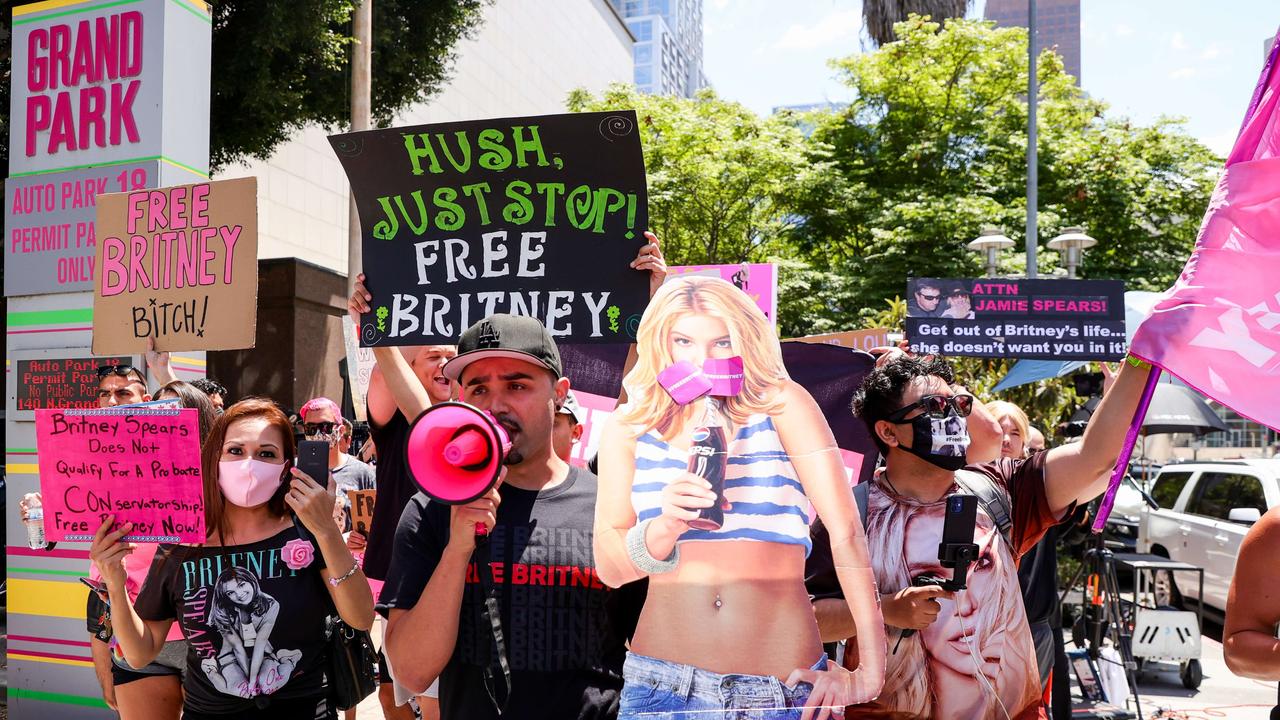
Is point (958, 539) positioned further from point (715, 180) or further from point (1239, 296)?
point (715, 180)

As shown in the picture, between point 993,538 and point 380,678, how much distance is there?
3.16 meters

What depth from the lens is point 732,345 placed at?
2.07m

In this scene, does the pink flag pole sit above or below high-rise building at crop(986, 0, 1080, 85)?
below

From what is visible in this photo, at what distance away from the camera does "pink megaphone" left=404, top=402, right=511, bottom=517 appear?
6.45 feet

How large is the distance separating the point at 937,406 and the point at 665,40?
395 ft

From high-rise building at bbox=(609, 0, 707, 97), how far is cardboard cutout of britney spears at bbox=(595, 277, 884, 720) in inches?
4447

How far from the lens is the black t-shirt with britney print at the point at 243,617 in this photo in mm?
2848

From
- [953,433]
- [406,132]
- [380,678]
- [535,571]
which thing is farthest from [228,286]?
[953,433]

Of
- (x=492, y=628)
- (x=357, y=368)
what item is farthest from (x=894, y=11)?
(x=492, y=628)

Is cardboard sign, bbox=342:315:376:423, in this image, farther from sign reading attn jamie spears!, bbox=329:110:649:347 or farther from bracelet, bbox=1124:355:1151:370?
bracelet, bbox=1124:355:1151:370

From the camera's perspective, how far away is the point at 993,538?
2598 mm

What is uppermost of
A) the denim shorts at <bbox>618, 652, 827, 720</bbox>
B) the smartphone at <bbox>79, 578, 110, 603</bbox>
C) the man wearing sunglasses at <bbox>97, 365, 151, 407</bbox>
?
the man wearing sunglasses at <bbox>97, 365, 151, 407</bbox>

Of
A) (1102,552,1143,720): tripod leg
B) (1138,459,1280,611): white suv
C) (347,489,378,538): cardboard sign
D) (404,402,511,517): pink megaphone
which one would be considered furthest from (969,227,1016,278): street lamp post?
(404,402,511,517): pink megaphone

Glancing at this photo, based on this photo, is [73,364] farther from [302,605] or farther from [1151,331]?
[1151,331]
